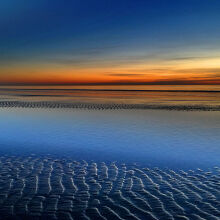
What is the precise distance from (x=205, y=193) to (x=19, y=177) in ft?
19.7

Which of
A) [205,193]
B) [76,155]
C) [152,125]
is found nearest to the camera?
[205,193]

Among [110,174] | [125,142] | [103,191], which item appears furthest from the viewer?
[125,142]

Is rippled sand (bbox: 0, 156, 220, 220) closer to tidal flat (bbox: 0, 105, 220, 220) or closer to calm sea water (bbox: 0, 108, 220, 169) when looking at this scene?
tidal flat (bbox: 0, 105, 220, 220)

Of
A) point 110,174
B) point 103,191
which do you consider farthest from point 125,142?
point 103,191

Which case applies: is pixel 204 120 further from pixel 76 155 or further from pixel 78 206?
pixel 78 206

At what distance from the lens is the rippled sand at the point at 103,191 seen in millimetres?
6836

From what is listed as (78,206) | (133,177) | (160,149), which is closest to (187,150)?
(160,149)

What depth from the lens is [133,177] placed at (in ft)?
31.8

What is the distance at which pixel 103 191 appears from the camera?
8.31 meters

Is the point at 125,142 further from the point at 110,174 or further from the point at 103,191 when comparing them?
the point at 103,191

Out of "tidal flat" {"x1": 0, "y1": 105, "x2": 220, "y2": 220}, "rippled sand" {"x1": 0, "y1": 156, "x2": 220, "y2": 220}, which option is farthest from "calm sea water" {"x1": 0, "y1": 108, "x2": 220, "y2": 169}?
"rippled sand" {"x1": 0, "y1": 156, "x2": 220, "y2": 220}

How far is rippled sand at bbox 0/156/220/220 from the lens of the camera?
22.4 feet

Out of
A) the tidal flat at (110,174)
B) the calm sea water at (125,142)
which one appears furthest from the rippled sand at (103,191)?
the calm sea water at (125,142)

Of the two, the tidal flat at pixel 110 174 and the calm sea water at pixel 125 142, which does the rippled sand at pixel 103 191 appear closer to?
the tidal flat at pixel 110 174
